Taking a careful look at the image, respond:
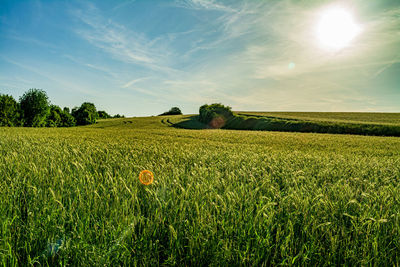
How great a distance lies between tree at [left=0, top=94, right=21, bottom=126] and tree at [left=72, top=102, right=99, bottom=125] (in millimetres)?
22333

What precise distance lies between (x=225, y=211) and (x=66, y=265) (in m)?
1.24

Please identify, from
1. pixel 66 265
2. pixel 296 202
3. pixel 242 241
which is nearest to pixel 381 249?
pixel 296 202

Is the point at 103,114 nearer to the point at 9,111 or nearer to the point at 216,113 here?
the point at 9,111

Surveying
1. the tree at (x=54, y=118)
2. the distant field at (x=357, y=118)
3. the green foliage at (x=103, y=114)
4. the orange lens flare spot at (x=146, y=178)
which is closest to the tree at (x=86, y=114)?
the tree at (x=54, y=118)

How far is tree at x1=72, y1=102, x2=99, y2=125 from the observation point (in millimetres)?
84000

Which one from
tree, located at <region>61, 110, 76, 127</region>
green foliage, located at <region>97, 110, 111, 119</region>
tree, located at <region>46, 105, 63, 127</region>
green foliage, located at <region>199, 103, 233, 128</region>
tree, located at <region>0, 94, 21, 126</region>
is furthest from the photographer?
green foliage, located at <region>97, 110, 111, 119</region>

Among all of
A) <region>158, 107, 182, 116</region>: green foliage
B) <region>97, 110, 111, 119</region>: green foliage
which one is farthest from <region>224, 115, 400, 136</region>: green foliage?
<region>97, 110, 111, 119</region>: green foliage

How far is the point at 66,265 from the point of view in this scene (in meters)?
1.33

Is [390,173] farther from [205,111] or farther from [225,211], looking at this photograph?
[205,111]

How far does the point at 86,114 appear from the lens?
85.5m

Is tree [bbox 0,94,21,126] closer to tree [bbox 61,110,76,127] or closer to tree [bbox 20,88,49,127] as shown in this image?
tree [bbox 20,88,49,127]

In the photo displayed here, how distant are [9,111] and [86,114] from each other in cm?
2669

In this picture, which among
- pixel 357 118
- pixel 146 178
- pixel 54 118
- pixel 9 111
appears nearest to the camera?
pixel 146 178

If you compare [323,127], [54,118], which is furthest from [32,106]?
[323,127]
